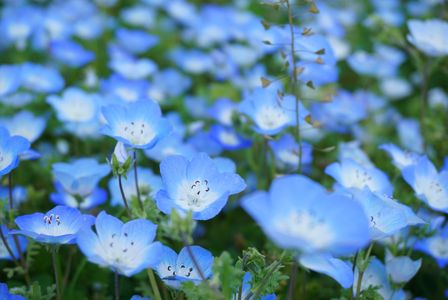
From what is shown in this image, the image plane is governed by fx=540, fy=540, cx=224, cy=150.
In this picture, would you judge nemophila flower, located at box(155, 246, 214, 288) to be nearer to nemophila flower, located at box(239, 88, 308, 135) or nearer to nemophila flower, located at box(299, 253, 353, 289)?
nemophila flower, located at box(299, 253, 353, 289)

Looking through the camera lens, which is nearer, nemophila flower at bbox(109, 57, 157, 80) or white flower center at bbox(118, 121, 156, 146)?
white flower center at bbox(118, 121, 156, 146)

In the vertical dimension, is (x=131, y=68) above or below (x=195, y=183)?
below

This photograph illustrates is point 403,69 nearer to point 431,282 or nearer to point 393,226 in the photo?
point 431,282

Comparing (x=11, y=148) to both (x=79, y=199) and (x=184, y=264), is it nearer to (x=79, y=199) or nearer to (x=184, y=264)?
(x=79, y=199)

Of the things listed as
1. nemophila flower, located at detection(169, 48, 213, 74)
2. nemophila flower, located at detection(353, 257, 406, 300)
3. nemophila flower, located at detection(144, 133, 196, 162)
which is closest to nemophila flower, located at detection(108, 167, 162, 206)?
nemophila flower, located at detection(144, 133, 196, 162)

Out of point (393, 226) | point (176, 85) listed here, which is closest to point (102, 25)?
point (176, 85)

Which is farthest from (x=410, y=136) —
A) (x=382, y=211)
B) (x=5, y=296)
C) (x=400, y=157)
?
(x=5, y=296)
